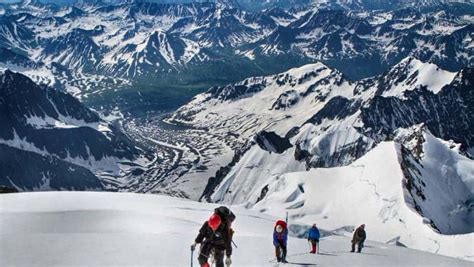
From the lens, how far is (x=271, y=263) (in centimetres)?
3403

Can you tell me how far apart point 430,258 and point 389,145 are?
83.1 meters

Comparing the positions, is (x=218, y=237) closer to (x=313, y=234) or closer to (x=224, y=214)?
(x=224, y=214)

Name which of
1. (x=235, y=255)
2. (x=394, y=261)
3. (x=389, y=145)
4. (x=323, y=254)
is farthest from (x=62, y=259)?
(x=389, y=145)

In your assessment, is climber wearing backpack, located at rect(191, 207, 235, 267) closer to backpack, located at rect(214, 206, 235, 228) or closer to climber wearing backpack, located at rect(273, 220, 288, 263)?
backpack, located at rect(214, 206, 235, 228)

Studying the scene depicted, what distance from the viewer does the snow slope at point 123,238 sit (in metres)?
33.4

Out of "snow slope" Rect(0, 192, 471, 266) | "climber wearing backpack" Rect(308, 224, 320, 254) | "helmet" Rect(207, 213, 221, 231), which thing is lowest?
"snow slope" Rect(0, 192, 471, 266)

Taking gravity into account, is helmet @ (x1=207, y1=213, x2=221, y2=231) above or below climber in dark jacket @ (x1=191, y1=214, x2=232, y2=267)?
above

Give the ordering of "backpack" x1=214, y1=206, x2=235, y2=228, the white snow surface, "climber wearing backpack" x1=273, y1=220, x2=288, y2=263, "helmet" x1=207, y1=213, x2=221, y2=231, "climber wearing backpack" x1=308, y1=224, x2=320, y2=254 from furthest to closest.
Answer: the white snow surface
"climber wearing backpack" x1=308, y1=224, x2=320, y2=254
"climber wearing backpack" x1=273, y1=220, x2=288, y2=263
"backpack" x1=214, y1=206, x2=235, y2=228
"helmet" x1=207, y1=213, x2=221, y2=231

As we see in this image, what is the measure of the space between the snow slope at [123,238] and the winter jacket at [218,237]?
741cm

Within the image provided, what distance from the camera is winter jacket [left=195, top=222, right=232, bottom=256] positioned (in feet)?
84.4

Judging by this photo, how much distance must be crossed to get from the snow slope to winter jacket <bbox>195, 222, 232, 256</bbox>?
741cm

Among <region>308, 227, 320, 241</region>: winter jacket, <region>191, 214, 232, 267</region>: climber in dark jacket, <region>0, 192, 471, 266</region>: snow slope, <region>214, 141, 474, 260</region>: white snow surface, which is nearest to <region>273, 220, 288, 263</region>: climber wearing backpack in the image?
<region>0, 192, 471, 266</region>: snow slope

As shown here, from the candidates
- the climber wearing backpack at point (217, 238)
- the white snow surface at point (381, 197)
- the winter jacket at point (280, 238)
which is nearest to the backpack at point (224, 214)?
the climber wearing backpack at point (217, 238)

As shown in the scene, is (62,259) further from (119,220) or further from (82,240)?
(119,220)
